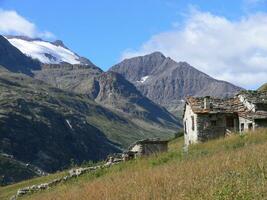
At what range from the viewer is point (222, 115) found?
170 ft

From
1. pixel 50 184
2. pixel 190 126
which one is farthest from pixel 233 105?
pixel 50 184

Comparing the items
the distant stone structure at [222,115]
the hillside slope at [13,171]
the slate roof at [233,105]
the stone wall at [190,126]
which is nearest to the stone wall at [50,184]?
the distant stone structure at [222,115]

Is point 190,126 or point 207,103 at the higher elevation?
point 207,103

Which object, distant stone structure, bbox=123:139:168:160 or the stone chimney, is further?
the stone chimney

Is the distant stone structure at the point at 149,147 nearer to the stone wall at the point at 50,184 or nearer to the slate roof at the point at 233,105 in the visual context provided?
the stone wall at the point at 50,184

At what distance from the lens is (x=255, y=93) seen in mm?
54844

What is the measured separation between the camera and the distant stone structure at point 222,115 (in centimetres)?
5088

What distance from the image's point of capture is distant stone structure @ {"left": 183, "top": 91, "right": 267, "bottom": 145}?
5088 centimetres

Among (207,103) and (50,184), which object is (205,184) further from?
(207,103)

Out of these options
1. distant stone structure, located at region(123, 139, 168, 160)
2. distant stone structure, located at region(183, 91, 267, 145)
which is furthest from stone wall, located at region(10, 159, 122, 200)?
distant stone structure, located at region(183, 91, 267, 145)

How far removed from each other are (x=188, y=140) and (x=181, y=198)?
46.0 metres

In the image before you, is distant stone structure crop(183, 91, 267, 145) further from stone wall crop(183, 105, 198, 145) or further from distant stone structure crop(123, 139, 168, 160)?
distant stone structure crop(123, 139, 168, 160)

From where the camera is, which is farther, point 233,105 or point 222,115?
point 233,105

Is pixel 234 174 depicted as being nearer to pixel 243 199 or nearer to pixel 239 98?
pixel 243 199
